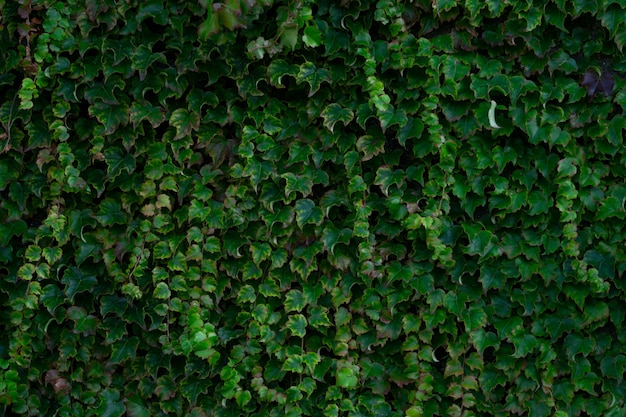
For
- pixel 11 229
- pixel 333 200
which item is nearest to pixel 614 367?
pixel 333 200

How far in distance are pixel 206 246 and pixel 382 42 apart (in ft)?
3.59

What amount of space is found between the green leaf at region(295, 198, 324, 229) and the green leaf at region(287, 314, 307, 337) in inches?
14.5

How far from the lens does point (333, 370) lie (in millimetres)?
2828

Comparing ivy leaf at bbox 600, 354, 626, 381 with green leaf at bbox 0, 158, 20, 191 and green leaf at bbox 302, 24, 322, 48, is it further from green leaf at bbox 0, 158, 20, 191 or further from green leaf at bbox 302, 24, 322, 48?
green leaf at bbox 0, 158, 20, 191

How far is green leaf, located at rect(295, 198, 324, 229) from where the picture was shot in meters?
2.77

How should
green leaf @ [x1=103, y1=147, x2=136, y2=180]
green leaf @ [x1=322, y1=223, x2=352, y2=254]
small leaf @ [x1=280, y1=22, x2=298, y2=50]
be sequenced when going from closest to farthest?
small leaf @ [x1=280, y1=22, x2=298, y2=50] → green leaf @ [x1=322, y1=223, x2=352, y2=254] → green leaf @ [x1=103, y1=147, x2=136, y2=180]

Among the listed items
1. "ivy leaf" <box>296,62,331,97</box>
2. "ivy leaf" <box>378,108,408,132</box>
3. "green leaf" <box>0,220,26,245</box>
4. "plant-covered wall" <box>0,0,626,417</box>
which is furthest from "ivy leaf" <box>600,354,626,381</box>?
"green leaf" <box>0,220,26,245</box>

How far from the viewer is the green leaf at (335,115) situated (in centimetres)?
276

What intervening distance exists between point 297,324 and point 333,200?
0.52 m

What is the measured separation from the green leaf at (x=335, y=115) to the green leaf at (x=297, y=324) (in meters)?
0.77

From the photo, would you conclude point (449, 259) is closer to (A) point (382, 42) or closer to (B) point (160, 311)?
(A) point (382, 42)

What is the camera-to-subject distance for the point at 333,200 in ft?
9.20

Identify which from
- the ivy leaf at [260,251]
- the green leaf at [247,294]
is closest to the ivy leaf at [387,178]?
the ivy leaf at [260,251]

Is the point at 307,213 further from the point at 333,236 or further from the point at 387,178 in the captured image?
the point at 387,178
